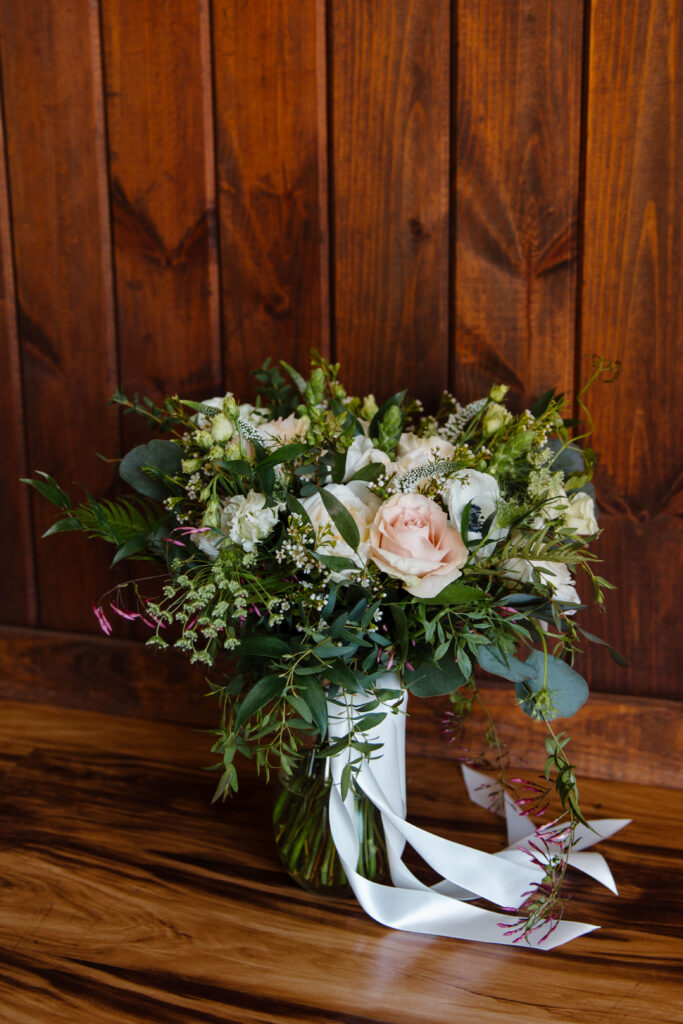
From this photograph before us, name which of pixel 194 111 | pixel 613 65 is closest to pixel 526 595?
pixel 613 65

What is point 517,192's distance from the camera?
0.99 metres

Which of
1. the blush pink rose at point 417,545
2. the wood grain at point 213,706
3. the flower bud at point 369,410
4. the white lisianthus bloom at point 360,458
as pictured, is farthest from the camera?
the wood grain at point 213,706

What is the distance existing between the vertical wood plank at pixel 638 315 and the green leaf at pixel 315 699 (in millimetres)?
434

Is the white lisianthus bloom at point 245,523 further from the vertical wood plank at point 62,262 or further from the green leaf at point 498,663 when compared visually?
the vertical wood plank at point 62,262

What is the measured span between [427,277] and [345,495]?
0.41 meters

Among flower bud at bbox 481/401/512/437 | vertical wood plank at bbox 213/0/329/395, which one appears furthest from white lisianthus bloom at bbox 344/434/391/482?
vertical wood plank at bbox 213/0/329/395

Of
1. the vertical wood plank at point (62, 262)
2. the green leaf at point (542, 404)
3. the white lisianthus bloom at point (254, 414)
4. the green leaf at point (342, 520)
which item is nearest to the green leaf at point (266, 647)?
the green leaf at point (342, 520)

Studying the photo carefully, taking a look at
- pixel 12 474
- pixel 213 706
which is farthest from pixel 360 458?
pixel 12 474

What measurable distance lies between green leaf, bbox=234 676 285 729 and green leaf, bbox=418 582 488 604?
152mm

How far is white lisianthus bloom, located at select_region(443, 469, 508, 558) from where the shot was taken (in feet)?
2.43

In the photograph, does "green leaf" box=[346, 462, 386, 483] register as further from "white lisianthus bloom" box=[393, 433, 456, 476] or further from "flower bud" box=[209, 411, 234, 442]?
"flower bud" box=[209, 411, 234, 442]

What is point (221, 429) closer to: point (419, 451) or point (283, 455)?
point (283, 455)

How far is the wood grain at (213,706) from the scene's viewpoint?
103 centimetres

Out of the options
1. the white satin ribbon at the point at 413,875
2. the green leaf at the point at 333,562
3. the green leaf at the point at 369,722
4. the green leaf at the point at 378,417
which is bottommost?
the white satin ribbon at the point at 413,875
